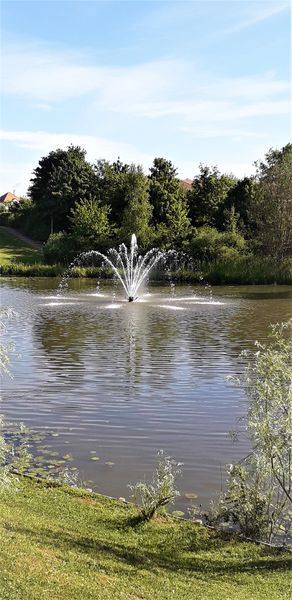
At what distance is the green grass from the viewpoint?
502 centimetres

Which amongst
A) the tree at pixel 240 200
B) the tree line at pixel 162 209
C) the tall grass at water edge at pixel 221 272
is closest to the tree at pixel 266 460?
the tall grass at water edge at pixel 221 272

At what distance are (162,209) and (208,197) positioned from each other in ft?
23.0

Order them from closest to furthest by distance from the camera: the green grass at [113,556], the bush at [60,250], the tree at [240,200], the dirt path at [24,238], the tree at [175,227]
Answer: the green grass at [113,556] → the tree at [175,227] → the bush at [60,250] → the tree at [240,200] → the dirt path at [24,238]

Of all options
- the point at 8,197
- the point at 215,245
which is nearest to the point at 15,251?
the point at 215,245

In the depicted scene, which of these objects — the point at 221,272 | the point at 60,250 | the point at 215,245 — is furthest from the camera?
the point at 60,250

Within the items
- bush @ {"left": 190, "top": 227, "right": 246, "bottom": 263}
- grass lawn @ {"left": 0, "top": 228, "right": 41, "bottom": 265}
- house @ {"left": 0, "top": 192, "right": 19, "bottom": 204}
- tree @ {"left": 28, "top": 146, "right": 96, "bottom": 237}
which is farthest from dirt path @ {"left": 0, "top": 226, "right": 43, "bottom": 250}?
house @ {"left": 0, "top": 192, "right": 19, "bottom": 204}

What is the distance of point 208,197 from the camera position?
214 ft

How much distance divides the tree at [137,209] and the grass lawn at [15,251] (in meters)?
9.80

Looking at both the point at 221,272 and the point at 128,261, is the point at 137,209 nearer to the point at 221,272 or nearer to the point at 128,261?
the point at 128,261

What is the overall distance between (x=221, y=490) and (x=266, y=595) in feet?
9.20

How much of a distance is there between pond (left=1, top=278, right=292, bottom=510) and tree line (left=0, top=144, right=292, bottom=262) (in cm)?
2157

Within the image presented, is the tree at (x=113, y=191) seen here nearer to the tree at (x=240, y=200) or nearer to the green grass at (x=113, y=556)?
the tree at (x=240, y=200)

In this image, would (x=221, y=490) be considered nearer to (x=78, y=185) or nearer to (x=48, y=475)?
(x=48, y=475)

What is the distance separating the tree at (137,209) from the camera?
184ft
